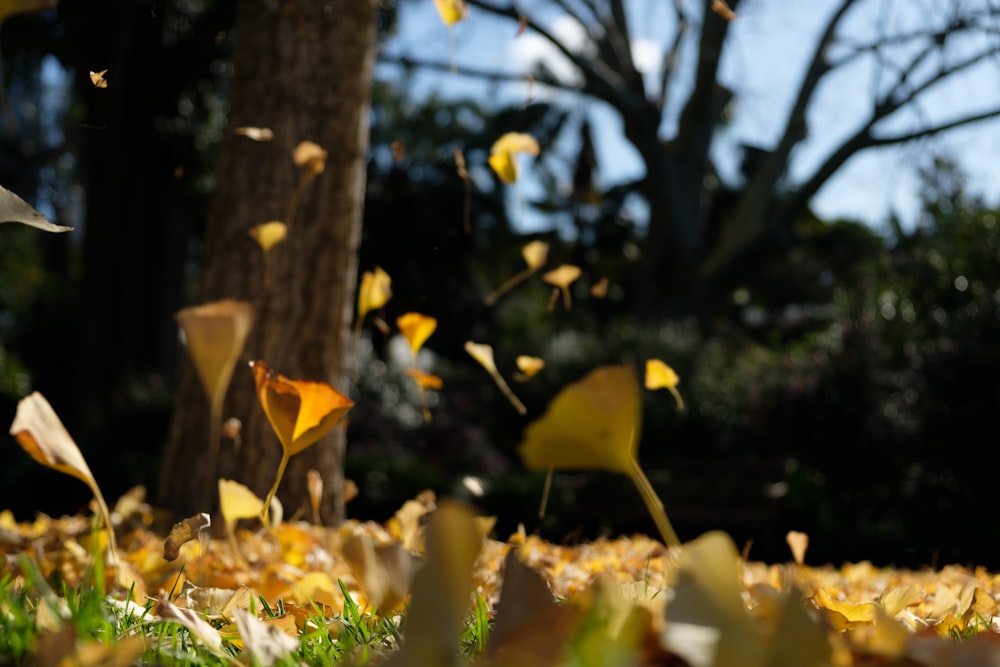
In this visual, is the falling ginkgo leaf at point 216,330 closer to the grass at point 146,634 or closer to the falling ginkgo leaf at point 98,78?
the grass at point 146,634

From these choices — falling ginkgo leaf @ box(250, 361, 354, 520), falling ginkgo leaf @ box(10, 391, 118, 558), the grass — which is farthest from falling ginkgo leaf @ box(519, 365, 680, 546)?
falling ginkgo leaf @ box(10, 391, 118, 558)

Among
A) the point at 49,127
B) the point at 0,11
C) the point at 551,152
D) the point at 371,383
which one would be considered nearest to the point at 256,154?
the point at 0,11

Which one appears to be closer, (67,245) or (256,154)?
(256,154)

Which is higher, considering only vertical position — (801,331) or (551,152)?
(551,152)

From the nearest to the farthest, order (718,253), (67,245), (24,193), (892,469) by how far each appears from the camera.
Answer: (892,469), (718,253), (24,193), (67,245)

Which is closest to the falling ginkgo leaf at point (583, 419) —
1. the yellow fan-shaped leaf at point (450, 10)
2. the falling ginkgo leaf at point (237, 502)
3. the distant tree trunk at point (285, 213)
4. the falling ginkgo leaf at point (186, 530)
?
the falling ginkgo leaf at point (186, 530)

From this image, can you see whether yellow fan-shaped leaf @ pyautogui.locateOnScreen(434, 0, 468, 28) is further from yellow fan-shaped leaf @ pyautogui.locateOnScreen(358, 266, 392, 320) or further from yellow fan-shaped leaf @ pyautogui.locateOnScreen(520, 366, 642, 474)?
yellow fan-shaped leaf @ pyautogui.locateOnScreen(520, 366, 642, 474)

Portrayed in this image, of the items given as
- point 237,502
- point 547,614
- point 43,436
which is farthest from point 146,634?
point 547,614

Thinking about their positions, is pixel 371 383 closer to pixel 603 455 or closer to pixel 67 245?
pixel 603 455
